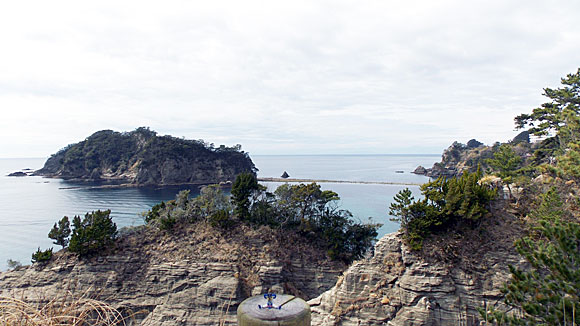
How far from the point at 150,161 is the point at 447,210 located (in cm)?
11410

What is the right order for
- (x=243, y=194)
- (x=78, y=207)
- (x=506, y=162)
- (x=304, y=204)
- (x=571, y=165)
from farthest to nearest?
(x=78, y=207), (x=243, y=194), (x=304, y=204), (x=506, y=162), (x=571, y=165)

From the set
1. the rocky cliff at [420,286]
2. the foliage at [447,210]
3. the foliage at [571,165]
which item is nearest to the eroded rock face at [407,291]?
the rocky cliff at [420,286]

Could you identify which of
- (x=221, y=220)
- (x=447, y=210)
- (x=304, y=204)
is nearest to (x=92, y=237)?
(x=221, y=220)

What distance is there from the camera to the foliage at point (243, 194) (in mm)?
35875

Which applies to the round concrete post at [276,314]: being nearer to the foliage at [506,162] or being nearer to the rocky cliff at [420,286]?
the rocky cliff at [420,286]

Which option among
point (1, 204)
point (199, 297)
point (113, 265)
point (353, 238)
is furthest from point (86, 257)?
point (1, 204)

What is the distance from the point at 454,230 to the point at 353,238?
44.4ft

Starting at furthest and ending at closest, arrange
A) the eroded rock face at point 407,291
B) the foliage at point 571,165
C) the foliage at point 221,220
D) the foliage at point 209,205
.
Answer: the foliage at point 209,205 < the foliage at point 221,220 < the eroded rock face at point 407,291 < the foliage at point 571,165

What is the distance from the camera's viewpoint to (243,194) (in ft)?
122

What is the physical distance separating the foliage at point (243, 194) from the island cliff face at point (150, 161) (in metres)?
83.7

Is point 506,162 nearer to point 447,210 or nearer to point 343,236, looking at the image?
point 447,210

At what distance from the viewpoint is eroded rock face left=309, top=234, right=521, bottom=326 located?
758 inches

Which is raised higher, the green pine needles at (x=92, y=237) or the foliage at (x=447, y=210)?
the foliage at (x=447, y=210)

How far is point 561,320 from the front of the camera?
10812 mm
